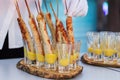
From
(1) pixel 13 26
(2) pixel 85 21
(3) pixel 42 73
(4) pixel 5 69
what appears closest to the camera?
(3) pixel 42 73

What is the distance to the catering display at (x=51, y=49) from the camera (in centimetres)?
86

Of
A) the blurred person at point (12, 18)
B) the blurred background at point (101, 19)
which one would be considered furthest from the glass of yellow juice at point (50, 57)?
the blurred background at point (101, 19)

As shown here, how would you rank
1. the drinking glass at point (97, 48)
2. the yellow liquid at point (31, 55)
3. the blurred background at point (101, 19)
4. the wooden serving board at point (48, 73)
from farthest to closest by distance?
the blurred background at point (101, 19)
the drinking glass at point (97, 48)
the yellow liquid at point (31, 55)
the wooden serving board at point (48, 73)

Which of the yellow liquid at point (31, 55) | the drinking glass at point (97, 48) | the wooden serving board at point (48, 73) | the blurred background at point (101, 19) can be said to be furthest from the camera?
the blurred background at point (101, 19)

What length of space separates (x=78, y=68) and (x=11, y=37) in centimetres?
36

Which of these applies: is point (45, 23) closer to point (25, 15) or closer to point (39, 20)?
point (39, 20)

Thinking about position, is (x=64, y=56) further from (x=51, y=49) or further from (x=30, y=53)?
(x=30, y=53)

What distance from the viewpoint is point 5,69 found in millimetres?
977

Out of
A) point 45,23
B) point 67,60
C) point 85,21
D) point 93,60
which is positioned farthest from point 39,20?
point 85,21

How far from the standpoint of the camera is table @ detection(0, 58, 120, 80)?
87 centimetres

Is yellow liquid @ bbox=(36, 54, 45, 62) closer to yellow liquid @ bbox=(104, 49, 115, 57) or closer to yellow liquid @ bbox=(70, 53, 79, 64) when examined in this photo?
yellow liquid @ bbox=(70, 53, 79, 64)

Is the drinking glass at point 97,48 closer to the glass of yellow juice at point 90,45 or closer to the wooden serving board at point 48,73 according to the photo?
the glass of yellow juice at point 90,45

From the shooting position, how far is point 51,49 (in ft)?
2.89

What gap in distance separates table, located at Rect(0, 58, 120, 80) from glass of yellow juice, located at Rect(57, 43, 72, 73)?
0.17 ft
